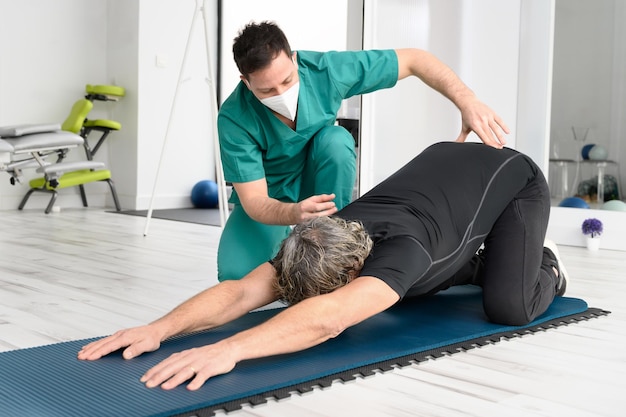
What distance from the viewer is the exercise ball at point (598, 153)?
4297 mm

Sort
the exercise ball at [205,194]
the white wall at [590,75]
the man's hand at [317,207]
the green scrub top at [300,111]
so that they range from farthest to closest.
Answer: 1. the exercise ball at [205,194]
2. the white wall at [590,75]
3. the green scrub top at [300,111]
4. the man's hand at [317,207]

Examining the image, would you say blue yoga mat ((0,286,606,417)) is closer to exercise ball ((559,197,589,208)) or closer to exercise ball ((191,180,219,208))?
exercise ball ((559,197,589,208))

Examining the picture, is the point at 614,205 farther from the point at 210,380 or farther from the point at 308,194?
the point at 210,380

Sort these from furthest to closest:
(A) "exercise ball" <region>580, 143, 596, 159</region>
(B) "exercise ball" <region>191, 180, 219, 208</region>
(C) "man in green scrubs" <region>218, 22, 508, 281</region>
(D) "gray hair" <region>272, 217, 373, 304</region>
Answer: (B) "exercise ball" <region>191, 180, 219, 208</region>
(A) "exercise ball" <region>580, 143, 596, 159</region>
(C) "man in green scrubs" <region>218, 22, 508, 281</region>
(D) "gray hair" <region>272, 217, 373, 304</region>

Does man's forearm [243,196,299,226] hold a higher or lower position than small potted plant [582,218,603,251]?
higher

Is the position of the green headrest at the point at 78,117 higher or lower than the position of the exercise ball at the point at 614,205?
higher

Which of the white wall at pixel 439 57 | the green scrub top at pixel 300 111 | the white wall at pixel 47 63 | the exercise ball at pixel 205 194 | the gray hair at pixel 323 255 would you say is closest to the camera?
the gray hair at pixel 323 255

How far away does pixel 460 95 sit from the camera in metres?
2.30

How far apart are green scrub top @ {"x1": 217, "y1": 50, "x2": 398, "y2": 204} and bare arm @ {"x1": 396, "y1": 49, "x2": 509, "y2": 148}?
0.20 ft

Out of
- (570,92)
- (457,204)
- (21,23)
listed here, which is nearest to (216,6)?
(21,23)

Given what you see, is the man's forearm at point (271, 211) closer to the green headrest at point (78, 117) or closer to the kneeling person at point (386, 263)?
the kneeling person at point (386, 263)

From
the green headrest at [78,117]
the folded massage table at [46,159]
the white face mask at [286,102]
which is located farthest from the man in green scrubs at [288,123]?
the green headrest at [78,117]

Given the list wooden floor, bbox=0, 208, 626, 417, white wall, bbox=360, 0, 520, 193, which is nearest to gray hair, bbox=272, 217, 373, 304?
wooden floor, bbox=0, 208, 626, 417

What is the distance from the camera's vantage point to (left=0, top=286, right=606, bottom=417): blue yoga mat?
58.4 inches
